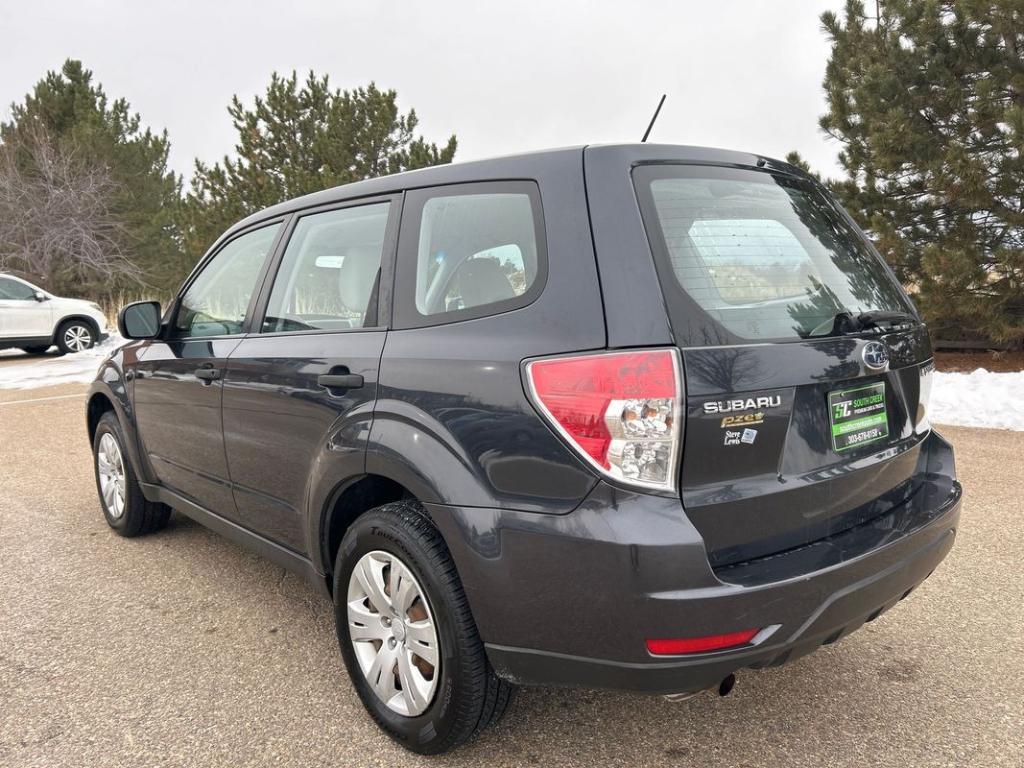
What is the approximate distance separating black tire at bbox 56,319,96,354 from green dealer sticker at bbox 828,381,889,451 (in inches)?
653

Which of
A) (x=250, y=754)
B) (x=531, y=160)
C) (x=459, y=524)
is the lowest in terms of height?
(x=250, y=754)

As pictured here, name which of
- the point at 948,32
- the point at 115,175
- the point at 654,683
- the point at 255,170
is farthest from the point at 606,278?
the point at 115,175

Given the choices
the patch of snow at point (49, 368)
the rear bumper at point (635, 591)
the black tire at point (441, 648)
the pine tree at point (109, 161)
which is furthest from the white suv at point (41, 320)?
the rear bumper at point (635, 591)

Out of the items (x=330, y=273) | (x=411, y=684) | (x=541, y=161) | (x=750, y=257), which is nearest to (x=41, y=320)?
(x=330, y=273)

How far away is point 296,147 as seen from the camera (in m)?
22.4

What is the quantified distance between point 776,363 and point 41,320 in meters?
16.4

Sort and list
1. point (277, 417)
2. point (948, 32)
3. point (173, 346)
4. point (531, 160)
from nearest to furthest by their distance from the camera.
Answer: point (531, 160) < point (277, 417) < point (173, 346) < point (948, 32)

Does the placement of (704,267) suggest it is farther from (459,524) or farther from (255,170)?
(255,170)

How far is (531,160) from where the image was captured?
2.22 m

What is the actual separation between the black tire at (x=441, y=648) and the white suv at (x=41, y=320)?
15.4m

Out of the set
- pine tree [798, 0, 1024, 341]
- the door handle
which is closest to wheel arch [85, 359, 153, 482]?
the door handle

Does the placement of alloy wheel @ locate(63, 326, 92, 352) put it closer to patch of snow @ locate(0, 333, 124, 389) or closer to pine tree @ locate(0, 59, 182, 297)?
patch of snow @ locate(0, 333, 124, 389)

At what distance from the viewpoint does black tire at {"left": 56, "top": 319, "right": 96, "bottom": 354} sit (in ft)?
51.1

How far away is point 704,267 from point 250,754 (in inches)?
74.7
